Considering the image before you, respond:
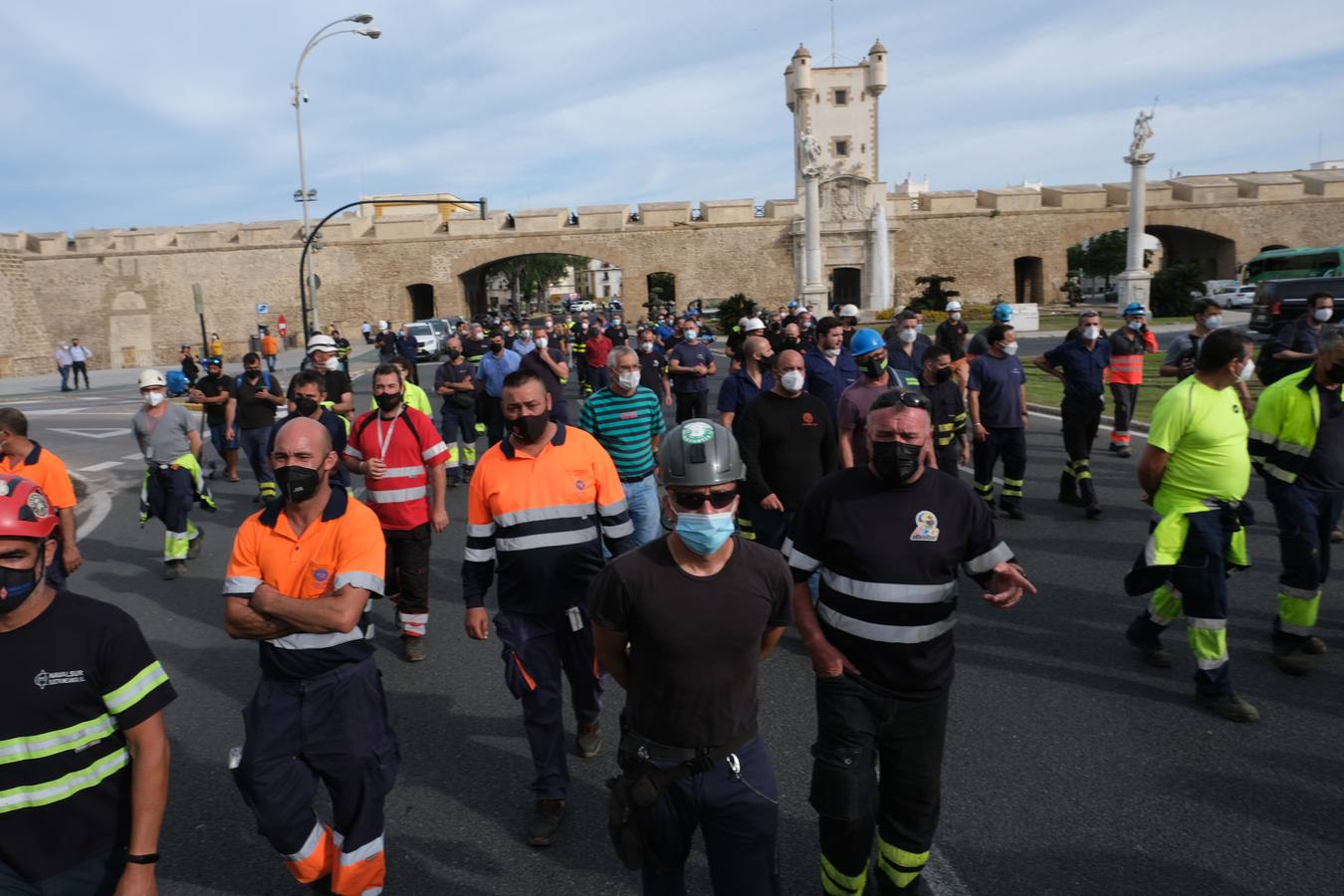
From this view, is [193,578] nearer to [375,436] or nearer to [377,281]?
[375,436]

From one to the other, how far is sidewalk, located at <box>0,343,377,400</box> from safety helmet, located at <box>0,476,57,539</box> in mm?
29528

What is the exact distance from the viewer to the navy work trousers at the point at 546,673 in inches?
158

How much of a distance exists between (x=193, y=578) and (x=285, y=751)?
234 inches

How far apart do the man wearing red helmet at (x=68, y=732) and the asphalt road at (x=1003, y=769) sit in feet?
4.41

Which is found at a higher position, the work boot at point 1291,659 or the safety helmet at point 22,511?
the safety helmet at point 22,511

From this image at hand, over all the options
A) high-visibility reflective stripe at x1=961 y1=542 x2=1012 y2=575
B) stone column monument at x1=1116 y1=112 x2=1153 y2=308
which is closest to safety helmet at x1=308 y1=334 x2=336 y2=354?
high-visibility reflective stripe at x1=961 y1=542 x2=1012 y2=575

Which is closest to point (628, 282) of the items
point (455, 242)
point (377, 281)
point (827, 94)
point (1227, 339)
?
point (455, 242)

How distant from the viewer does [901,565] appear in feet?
10.3

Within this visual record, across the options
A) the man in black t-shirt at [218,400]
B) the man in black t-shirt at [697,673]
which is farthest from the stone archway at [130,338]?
the man in black t-shirt at [697,673]

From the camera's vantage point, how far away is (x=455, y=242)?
5319 centimetres

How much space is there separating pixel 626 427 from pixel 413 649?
2132 millimetres

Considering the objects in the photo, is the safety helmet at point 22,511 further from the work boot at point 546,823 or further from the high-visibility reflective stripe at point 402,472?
the high-visibility reflective stripe at point 402,472

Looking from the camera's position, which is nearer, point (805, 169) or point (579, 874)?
point (579, 874)

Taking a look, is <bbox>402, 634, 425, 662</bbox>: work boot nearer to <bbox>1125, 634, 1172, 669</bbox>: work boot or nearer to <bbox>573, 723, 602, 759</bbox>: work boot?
<bbox>573, 723, 602, 759</bbox>: work boot
